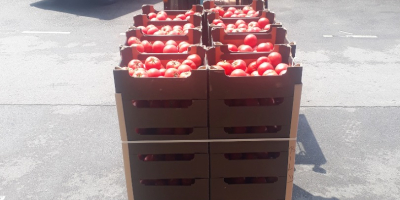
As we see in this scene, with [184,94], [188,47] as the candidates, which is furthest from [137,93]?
[188,47]

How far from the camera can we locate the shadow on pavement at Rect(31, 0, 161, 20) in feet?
36.7

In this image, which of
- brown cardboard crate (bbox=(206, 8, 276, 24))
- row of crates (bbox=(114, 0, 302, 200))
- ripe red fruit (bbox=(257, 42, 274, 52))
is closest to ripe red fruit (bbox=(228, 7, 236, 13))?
brown cardboard crate (bbox=(206, 8, 276, 24))

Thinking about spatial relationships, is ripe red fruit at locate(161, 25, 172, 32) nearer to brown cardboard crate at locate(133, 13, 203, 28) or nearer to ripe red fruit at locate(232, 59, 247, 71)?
brown cardboard crate at locate(133, 13, 203, 28)

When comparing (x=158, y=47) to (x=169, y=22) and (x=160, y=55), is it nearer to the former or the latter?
(x=160, y=55)

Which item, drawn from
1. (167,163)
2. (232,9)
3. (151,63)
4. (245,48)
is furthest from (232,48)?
(232,9)

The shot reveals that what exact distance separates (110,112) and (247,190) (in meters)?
3.00

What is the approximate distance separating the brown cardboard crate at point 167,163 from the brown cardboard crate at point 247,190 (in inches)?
5.4

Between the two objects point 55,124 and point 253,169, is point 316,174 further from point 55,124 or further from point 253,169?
point 55,124

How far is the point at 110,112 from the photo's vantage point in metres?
5.24

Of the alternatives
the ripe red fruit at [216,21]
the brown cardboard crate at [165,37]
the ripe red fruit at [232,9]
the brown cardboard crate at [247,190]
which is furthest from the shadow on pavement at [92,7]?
the brown cardboard crate at [247,190]

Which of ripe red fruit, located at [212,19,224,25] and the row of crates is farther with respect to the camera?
ripe red fruit, located at [212,19,224,25]

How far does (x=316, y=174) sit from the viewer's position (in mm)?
3939

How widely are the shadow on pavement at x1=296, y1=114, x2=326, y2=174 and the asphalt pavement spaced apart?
11 mm

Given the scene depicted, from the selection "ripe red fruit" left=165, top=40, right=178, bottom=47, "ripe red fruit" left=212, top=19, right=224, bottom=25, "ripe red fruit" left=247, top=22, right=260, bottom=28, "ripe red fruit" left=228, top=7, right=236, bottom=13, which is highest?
"ripe red fruit" left=228, top=7, right=236, bottom=13
